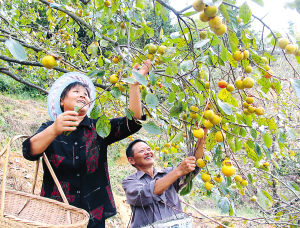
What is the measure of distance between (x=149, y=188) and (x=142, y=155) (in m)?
0.34

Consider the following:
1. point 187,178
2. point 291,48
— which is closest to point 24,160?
point 187,178

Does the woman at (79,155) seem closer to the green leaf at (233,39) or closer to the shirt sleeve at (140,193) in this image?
the shirt sleeve at (140,193)

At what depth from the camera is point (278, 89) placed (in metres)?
1.00

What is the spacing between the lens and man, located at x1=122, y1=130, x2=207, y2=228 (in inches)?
61.1

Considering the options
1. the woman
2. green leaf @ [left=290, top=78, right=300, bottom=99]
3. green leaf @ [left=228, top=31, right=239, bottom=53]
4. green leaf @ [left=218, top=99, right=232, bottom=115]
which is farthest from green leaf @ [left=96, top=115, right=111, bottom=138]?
green leaf @ [left=290, top=78, right=300, bottom=99]

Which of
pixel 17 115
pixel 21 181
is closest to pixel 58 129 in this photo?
pixel 21 181

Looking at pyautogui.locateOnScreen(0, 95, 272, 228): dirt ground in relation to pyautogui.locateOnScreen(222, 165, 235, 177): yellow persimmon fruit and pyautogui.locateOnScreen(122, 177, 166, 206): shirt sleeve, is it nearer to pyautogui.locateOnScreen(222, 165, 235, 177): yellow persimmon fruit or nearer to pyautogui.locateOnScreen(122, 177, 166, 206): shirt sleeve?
pyautogui.locateOnScreen(122, 177, 166, 206): shirt sleeve

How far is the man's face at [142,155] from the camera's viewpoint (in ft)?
6.32

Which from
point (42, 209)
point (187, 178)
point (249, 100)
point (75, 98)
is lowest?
point (42, 209)

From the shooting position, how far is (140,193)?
5.30 ft

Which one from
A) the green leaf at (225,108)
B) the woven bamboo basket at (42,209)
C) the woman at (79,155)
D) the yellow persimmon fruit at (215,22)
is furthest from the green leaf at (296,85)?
the woven bamboo basket at (42,209)

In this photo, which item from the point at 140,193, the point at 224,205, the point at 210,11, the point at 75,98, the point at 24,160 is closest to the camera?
the point at 210,11

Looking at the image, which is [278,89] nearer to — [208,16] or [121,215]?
[208,16]

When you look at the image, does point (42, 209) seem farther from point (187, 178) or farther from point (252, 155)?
point (252, 155)
